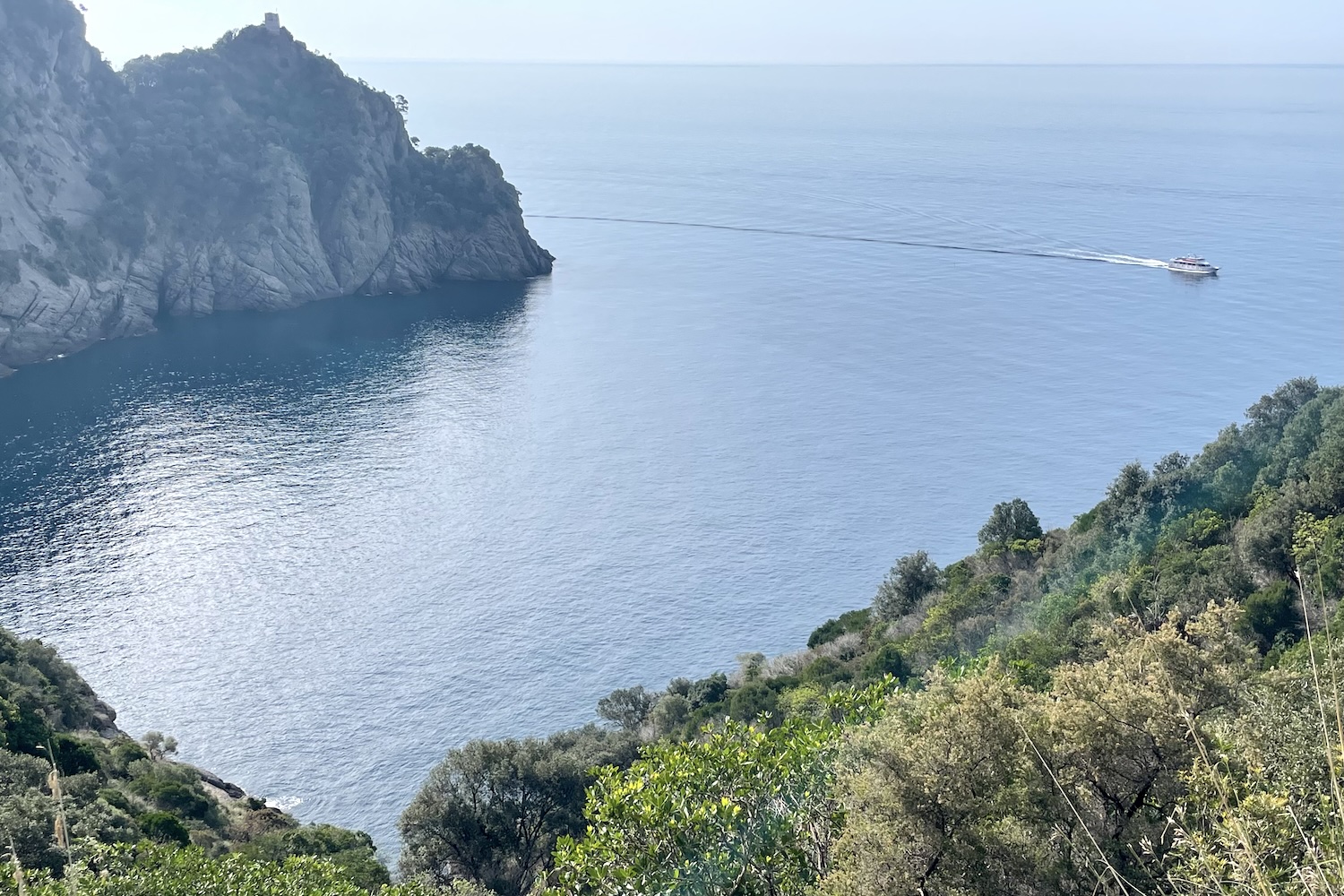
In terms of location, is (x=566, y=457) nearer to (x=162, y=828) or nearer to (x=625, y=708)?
(x=625, y=708)

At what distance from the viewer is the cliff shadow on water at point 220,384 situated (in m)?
73.0

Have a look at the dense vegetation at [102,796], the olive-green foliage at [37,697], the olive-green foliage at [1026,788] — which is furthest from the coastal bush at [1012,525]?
the olive-green foliage at [37,697]

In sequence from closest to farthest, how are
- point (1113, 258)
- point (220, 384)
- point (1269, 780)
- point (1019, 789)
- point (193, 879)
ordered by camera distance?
point (1269, 780)
point (1019, 789)
point (193, 879)
point (220, 384)
point (1113, 258)

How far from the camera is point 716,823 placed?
17562mm

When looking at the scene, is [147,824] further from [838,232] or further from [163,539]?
[838,232]

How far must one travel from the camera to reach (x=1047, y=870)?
49.3 feet

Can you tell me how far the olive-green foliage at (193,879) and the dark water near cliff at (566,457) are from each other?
867 inches

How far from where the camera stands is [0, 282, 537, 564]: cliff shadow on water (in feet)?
240

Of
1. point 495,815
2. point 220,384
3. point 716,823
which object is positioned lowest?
point 495,815

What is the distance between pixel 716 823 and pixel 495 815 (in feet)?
65.7

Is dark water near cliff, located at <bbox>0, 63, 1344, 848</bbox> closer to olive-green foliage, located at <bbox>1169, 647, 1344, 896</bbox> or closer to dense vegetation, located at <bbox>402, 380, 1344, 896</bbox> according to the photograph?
dense vegetation, located at <bbox>402, 380, 1344, 896</bbox>

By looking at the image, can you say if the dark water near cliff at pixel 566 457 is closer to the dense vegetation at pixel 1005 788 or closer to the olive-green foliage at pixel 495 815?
the olive-green foliage at pixel 495 815

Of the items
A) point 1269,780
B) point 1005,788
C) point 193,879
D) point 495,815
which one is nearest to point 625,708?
point 495,815

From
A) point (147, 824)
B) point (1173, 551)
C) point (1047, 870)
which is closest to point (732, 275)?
point (1173, 551)
